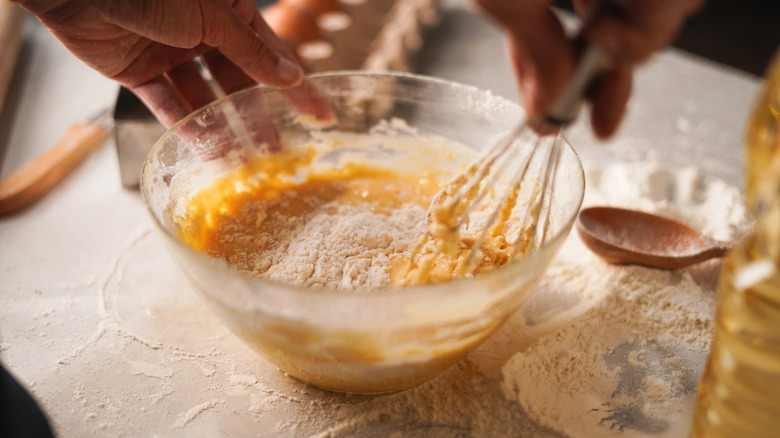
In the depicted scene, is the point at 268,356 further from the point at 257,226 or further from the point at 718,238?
the point at 718,238

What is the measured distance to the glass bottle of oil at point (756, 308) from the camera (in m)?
0.45

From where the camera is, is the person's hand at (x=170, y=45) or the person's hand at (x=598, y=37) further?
the person's hand at (x=170, y=45)

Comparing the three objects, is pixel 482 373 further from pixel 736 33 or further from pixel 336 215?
pixel 736 33

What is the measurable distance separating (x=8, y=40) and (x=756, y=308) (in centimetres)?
146

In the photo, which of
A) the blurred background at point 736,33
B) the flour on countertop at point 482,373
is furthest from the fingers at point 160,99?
the blurred background at point 736,33

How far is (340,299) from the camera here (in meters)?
0.50

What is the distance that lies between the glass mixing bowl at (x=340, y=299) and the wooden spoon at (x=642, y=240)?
0.16 meters

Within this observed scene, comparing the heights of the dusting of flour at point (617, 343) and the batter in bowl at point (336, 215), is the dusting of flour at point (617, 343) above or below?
below

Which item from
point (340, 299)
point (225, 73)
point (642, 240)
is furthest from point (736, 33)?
point (340, 299)

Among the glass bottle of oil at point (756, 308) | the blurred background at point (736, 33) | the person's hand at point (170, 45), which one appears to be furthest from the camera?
the blurred background at point (736, 33)

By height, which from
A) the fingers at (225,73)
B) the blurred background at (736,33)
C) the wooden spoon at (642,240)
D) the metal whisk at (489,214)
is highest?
the fingers at (225,73)

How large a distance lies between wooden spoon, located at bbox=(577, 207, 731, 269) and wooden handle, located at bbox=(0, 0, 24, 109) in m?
1.17

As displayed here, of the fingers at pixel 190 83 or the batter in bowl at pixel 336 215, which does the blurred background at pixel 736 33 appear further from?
the fingers at pixel 190 83

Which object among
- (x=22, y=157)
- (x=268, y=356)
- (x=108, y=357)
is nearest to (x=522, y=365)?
(x=268, y=356)
